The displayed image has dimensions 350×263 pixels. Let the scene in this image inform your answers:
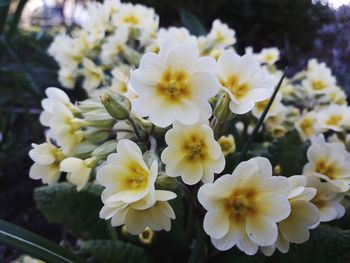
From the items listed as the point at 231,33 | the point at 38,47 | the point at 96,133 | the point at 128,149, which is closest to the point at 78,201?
the point at 96,133

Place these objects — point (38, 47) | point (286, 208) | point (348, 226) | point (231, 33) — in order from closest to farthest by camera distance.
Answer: point (286, 208) → point (348, 226) → point (231, 33) → point (38, 47)

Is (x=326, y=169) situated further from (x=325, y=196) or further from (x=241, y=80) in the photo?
(x=241, y=80)

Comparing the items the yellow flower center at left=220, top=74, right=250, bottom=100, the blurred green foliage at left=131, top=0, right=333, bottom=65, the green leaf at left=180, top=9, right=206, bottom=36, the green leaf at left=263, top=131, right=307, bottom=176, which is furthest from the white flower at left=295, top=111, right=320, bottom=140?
the blurred green foliage at left=131, top=0, right=333, bottom=65

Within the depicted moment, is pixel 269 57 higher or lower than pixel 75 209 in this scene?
higher

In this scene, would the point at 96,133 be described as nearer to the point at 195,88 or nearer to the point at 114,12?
the point at 195,88

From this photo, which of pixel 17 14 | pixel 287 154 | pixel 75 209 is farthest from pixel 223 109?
pixel 17 14

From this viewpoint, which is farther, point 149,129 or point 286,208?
point 149,129
